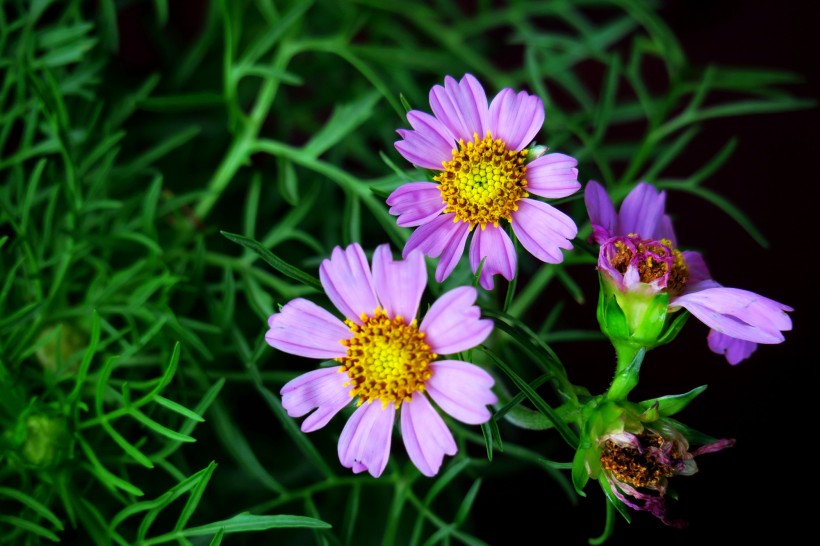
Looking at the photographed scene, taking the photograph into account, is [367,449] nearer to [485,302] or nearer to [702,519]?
[485,302]

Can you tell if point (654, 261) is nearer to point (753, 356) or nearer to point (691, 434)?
point (691, 434)

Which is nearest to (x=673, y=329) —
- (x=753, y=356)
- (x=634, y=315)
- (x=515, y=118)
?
(x=634, y=315)

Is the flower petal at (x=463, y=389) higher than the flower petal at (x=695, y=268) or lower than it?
lower

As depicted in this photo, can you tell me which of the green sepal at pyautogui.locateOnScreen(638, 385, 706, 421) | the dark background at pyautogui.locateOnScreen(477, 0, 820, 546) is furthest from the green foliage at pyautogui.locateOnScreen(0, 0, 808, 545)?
the dark background at pyautogui.locateOnScreen(477, 0, 820, 546)

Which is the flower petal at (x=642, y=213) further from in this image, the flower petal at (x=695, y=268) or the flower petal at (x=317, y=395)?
the flower petal at (x=317, y=395)

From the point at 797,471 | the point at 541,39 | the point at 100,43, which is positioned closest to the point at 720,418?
the point at 797,471

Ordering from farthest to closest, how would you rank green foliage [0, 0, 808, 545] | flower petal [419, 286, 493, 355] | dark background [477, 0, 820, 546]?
dark background [477, 0, 820, 546]
green foliage [0, 0, 808, 545]
flower petal [419, 286, 493, 355]

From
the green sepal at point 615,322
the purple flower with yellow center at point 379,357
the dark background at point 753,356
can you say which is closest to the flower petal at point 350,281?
the purple flower with yellow center at point 379,357

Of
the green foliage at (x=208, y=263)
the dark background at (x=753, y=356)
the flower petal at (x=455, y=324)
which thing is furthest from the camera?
the dark background at (x=753, y=356)

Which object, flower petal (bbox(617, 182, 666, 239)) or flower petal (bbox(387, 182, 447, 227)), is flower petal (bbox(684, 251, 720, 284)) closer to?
flower petal (bbox(617, 182, 666, 239))
